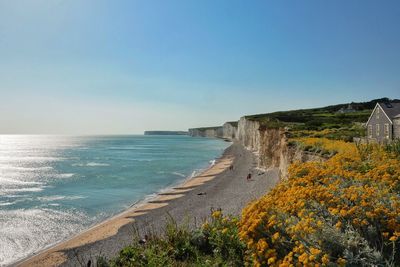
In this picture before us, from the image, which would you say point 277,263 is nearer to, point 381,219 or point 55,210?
point 381,219

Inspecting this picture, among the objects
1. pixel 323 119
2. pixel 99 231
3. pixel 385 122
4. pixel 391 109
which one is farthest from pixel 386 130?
pixel 323 119

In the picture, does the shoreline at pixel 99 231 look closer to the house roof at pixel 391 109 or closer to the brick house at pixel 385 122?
the brick house at pixel 385 122

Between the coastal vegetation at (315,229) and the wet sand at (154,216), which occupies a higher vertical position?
the coastal vegetation at (315,229)

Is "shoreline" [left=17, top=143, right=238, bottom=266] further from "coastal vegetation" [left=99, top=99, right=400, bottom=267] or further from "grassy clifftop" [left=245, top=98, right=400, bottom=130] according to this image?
"grassy clifftop" [left=245, top=98, right=400, bottom=130]

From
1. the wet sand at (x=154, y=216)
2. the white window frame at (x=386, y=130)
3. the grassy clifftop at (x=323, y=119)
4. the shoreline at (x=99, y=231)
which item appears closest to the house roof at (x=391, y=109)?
the white window frame at (x=386, y=130)

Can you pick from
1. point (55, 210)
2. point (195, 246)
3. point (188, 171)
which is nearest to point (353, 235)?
point (195, 246)

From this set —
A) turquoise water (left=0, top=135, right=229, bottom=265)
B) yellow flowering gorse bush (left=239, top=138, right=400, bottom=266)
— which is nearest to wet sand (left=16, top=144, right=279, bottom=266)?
turquoise water (left=0, top=135, right=229, bottom=265)

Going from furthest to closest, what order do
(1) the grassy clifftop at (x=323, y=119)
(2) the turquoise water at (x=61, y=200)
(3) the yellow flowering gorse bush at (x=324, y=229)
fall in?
1. (1) the grassy clifftop at (x=323, y=119)
2. (2) the turquoise water at (x=61, y=200)
3. (3) the yellow flowering gorse bush at (x=324, y=229)

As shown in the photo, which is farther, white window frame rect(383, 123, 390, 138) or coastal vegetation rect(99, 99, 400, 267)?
white window frame rect(383, 123, 390, 138)
